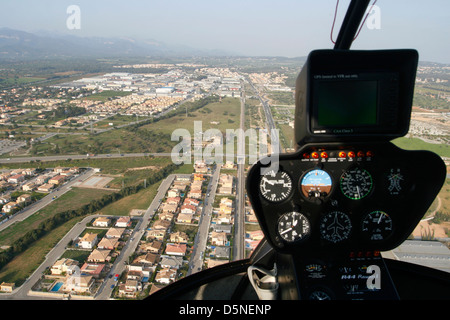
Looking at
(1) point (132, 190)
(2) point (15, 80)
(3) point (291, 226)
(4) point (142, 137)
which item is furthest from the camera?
(2) point (15, 80)

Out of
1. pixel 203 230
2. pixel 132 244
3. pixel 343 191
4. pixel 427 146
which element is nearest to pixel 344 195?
pixel 343 191

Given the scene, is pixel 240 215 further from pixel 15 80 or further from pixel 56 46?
pixel 56 46

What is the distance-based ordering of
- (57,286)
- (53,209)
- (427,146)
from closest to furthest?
1. (57,286)
2. (53,209)
3. (427,146)

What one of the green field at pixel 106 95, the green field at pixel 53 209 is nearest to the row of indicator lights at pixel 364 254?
the green field at pixel 53 209

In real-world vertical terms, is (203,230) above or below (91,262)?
above
